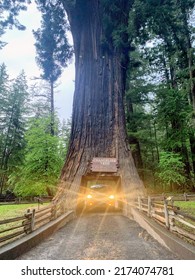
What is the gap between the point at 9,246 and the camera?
4.92 m

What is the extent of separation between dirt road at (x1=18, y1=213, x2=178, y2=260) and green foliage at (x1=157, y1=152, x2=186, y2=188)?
46.1 feet

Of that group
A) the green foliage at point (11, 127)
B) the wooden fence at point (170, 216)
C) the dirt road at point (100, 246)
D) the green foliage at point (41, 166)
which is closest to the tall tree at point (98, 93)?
the wooden fence at point (170, 216)

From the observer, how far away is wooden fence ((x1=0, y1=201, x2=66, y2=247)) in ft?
17.9

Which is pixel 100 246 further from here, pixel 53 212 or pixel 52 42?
pixel 52 42

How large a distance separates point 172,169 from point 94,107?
11492mm

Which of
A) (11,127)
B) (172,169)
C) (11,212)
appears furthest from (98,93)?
(11,127)

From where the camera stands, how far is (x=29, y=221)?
662cm

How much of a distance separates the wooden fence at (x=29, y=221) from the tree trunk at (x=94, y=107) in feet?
6.39

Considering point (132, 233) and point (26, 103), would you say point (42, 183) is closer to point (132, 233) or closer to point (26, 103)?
point (132, 233)

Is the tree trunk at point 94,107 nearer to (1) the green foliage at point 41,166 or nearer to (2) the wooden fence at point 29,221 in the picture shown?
(2) the wooden fence at point 29,221

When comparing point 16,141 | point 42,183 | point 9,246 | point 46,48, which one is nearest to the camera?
point 9,246

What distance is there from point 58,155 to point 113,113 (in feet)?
30.8

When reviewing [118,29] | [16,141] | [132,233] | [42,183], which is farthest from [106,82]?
[16,141]

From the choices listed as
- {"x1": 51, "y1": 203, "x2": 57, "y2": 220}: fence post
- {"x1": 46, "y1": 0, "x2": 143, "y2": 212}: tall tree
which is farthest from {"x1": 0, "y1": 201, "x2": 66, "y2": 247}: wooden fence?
{"x1": 46, "y1": 0, "x2": 143, "y2": 212}: tall tree
